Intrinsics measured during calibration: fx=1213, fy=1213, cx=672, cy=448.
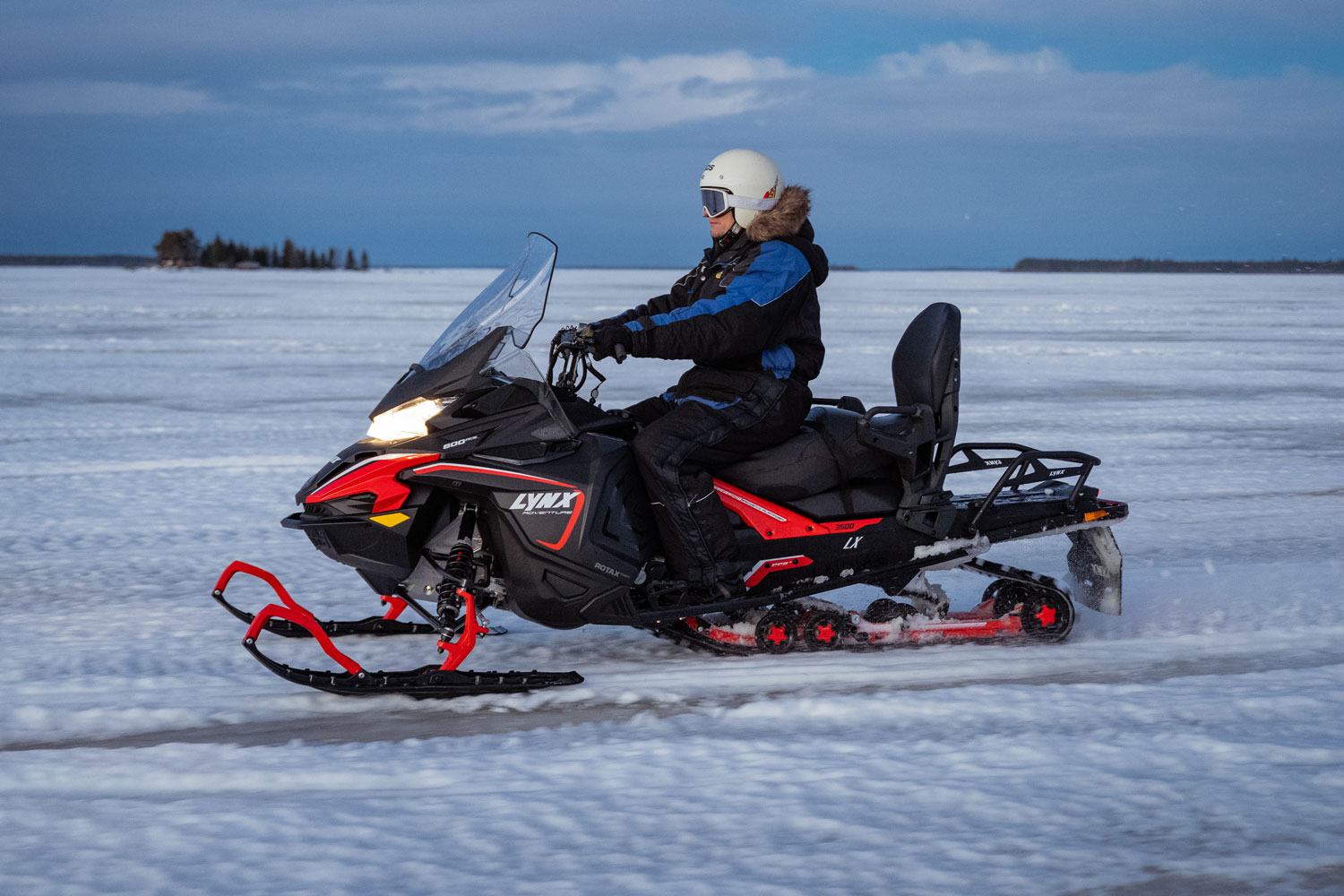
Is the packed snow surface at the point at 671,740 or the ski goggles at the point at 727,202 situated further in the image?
the ski goggles at the point at 727,202

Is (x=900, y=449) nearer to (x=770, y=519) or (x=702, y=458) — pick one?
(x=770, y=519)

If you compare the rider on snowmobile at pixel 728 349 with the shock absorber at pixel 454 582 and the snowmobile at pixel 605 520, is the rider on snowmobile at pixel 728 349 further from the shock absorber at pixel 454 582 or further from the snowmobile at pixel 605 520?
the shock absorber at pixel 454 582

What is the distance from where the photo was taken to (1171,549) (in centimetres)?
562

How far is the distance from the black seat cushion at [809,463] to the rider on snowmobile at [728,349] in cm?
5

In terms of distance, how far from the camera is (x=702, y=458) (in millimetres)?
3984

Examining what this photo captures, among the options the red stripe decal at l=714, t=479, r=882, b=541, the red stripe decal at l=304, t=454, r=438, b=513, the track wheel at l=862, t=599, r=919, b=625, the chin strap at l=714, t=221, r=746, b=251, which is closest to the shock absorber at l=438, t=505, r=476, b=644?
the red stripe decal at l=304, t=454, r=438, b=513

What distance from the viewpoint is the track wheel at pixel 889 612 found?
4.30 m

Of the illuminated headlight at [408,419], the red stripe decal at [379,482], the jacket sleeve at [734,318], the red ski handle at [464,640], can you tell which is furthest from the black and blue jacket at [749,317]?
the red ski handle at [464,640]

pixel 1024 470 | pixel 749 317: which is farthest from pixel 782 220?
pixel 1024 470

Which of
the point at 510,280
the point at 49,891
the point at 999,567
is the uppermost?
the point at 510,280

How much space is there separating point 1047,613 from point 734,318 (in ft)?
5.30

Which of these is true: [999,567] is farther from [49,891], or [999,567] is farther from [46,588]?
[46,588]

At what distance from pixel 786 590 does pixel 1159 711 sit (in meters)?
1.23

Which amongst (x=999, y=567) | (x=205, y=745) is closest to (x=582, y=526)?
(x=205, y=745)
